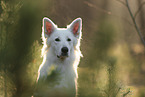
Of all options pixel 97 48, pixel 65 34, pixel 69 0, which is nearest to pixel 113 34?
pixel 97 48

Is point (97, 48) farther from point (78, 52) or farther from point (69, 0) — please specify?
point (69, 0)

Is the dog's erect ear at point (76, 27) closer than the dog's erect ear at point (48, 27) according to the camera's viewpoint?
No

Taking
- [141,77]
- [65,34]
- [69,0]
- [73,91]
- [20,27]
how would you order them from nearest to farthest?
[20,27], [73,91], [65,34], [69,0], [141,77]

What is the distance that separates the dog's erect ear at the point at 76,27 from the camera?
5.04m

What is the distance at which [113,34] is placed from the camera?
416 centimetres

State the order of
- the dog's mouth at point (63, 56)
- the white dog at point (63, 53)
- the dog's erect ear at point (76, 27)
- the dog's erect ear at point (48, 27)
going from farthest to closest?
1. the dog's erect ear at point (76, 27)
2. the dog's erect ear at point (48, 27)
3. the dog's mouth at point (63, 56)
4. the white dog at point (63, 53)

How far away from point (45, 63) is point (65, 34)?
0.77 m

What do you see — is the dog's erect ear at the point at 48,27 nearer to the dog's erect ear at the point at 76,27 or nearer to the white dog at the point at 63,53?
the white dog at the point at 63,53

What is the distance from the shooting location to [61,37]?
4.75 meters

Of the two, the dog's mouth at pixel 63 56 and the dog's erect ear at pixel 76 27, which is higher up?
the dog's erect ear at pixel 76 27

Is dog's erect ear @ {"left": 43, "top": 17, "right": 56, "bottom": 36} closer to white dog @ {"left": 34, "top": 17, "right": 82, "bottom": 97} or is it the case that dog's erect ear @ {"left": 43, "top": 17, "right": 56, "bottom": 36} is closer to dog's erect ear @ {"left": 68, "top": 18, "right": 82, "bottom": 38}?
white dog @ {"left": 34, "top": 17, "right": 82, "bottom": 97}

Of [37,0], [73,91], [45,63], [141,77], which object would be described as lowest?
[141,77]

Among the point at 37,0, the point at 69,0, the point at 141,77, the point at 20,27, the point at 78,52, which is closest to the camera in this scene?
the point at 20,27

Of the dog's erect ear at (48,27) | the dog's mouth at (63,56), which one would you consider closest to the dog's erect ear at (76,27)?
the dog's erect ear at (48,27)
